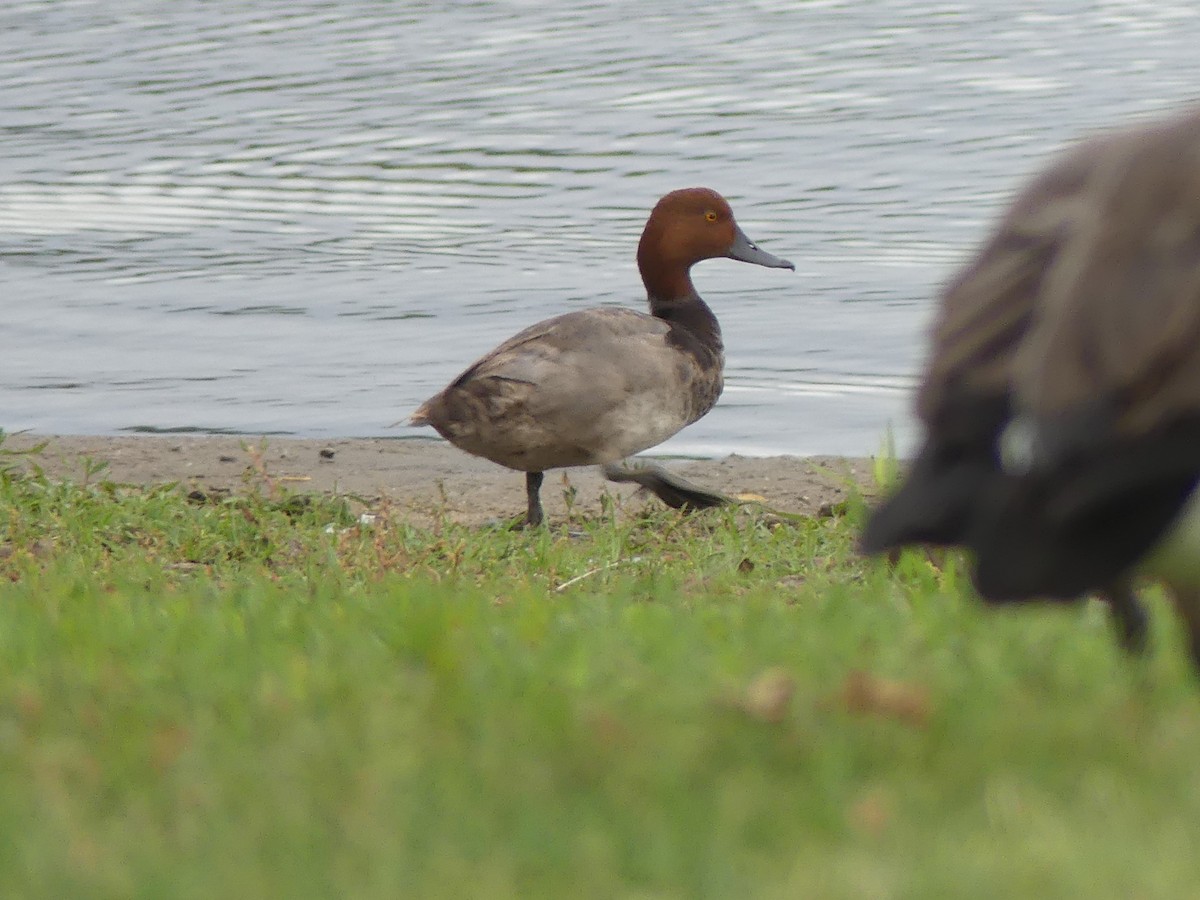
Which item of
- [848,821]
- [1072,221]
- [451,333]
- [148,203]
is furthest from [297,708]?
[148,203]

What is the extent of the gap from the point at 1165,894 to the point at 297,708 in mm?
1569

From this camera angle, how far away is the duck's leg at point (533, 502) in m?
8.09

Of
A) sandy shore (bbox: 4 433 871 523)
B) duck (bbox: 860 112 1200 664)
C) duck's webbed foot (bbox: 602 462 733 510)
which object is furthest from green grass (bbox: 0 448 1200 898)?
sandy shore (bbox: 4 433 871 523)

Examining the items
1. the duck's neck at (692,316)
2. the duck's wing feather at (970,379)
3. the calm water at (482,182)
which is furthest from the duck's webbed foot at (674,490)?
the duck's wing feather at (970,379)

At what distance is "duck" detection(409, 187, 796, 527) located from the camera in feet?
26.2

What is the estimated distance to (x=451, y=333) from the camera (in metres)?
11.9

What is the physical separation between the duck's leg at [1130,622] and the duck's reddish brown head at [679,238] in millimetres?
5842

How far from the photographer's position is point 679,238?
9.49 m

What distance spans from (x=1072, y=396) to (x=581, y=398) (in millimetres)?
5186

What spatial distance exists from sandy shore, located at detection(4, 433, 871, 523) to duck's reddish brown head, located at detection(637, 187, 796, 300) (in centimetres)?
85

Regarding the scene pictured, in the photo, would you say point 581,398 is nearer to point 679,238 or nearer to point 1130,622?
point 679,238

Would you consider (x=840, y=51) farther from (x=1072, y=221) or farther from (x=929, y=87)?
(x=1072, y=221)

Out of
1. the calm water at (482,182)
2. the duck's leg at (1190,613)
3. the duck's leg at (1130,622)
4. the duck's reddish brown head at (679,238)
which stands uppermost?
the duck's leg at (1190,613)

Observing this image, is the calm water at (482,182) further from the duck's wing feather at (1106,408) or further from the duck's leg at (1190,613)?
the duck's wing feather at (1106,408)
